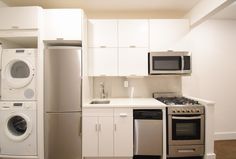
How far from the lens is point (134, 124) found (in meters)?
2.63

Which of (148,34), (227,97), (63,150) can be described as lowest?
(63,150)

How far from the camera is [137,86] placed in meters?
3.39

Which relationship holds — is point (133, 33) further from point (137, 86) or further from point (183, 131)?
point (183, 131)

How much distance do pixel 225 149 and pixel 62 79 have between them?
128 inches

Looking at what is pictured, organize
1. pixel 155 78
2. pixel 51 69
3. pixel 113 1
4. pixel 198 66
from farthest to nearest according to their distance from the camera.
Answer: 1. pixel 198 66
2. pixel 155 78
3. pixel 113 1
4. pixel 51 69

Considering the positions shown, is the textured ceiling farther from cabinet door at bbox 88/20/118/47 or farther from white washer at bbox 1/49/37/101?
white washer at bbox 1/49/37/101

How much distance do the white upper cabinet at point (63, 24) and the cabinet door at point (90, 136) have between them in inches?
51.6

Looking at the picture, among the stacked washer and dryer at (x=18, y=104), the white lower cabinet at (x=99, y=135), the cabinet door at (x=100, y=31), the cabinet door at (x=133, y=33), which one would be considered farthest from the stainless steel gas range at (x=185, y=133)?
the stacked washer and dryer at (x=18, y=104)

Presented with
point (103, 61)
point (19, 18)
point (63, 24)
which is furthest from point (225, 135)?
point (19, 18)

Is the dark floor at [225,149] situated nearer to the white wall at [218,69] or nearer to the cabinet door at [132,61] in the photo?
the white wall at [218,69]

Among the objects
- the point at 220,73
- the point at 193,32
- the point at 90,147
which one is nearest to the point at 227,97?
the point at 220,73

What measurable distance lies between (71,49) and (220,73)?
317 cm

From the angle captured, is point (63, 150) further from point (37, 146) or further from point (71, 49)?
point (71, 49)

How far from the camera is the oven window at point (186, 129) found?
2.61 metres
